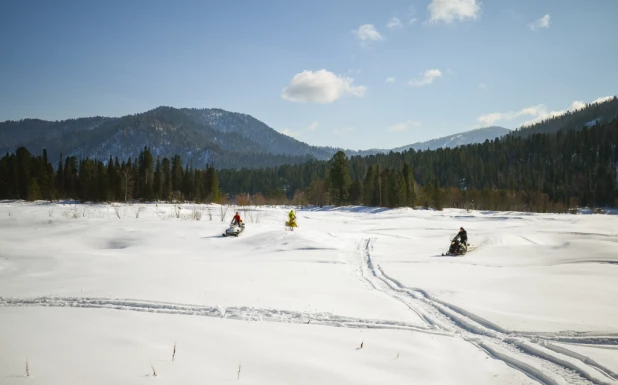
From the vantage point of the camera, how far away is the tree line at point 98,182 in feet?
207

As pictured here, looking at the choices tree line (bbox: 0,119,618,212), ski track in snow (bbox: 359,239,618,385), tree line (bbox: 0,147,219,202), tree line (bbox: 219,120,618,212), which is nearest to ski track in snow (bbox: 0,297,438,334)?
ski track in snow (bbox: 359,239,618,385)

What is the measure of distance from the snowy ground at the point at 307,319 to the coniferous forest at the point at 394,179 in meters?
55.7

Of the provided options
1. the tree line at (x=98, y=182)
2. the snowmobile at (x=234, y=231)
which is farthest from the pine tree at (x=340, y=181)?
the snowmobile at (x=234, y=231)

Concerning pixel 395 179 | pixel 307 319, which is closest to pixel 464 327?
pixel 307 319

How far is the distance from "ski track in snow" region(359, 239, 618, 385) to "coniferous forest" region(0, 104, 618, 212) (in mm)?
59456

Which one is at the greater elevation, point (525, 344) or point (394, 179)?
point (394, 179)

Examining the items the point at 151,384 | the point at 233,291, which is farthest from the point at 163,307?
the point at 151,384

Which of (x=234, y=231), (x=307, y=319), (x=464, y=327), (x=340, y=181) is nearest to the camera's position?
(x=464, y=327)

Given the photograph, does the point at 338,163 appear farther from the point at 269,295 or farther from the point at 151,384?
the point at 151,384

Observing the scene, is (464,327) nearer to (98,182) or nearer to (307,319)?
(307,319)

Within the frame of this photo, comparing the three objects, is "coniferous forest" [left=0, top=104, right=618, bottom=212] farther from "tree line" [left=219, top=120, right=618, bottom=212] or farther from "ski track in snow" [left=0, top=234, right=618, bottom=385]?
"ski track in snow" [left=0, top=234, right=618, bottom=385]

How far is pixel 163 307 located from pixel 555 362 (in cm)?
772

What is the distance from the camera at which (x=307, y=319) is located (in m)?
6.81

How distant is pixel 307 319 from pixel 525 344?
13.6 feet
